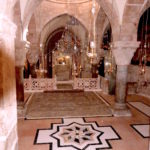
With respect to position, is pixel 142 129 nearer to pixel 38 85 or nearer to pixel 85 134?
pixel 85 134

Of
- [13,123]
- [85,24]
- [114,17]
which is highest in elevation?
[85,24]

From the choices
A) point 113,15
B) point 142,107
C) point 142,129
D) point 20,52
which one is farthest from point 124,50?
point 20,52

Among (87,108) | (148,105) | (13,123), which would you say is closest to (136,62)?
(148,105)

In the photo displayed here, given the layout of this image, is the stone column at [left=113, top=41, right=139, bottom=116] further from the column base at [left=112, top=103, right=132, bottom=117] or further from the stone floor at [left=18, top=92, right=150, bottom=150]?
the stone floor at [left=18, top=92, right=150, bottom=150]

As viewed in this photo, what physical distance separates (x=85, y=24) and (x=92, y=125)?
7909 mm

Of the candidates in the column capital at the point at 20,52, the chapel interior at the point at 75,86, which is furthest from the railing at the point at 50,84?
the column capital at the point at 20,52

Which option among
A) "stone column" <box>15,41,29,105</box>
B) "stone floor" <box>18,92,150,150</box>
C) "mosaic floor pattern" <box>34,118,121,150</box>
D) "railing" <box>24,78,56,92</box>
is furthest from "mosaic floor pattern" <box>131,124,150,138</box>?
"railing" <box>24,78,56,92</box>

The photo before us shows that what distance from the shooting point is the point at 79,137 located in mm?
4332

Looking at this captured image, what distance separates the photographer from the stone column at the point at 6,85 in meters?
2.12

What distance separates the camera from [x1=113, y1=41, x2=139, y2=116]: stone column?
214 inches

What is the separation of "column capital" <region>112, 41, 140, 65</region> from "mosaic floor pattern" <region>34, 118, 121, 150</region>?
228cm

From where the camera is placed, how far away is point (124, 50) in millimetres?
5504

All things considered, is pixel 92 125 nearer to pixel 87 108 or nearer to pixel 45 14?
pixel 87 108

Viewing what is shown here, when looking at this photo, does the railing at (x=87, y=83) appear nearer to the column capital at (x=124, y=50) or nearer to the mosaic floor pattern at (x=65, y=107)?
the mosaic floor pattern at (x=65, y=107)
